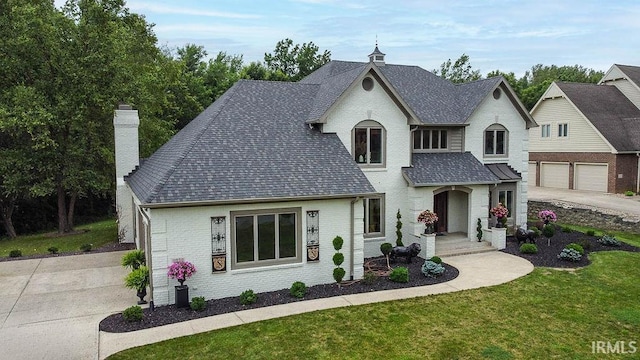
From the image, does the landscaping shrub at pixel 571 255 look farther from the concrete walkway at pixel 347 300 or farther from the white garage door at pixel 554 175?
the white garage door at pixel 554 175

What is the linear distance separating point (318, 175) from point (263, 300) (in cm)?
443

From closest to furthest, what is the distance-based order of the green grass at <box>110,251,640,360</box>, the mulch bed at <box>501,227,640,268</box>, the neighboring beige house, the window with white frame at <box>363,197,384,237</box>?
the green grass at <box>110,251,640,360</box>, the mulch bed at <box>501,227,640,268</box>, the window with white frame at <box>363,197,384,237</box>, the neighboring beige house

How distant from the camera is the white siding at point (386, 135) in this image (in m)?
17.3

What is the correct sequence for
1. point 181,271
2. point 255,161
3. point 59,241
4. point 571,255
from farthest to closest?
point 59,241 → point 571,255 → point 255,161 → point 181,271

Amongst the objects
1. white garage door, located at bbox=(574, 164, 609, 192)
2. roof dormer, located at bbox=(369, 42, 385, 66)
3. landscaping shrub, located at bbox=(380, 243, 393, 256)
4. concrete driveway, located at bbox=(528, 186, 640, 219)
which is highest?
roof dormer, located at bbox=(369, 42, 385, 66)

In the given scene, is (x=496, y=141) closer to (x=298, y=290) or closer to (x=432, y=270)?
(x=432, y=270)

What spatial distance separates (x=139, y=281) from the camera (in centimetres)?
1220

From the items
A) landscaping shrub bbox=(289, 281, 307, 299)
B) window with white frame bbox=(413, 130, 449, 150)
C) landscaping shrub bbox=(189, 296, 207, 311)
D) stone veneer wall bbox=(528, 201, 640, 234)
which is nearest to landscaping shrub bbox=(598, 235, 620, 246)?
stone veneer wall bbox=(528, 201, 640, 234)

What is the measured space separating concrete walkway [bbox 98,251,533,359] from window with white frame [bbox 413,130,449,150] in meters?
5.63

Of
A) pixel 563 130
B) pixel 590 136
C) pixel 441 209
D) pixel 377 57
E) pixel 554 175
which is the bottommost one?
pixel 441 209

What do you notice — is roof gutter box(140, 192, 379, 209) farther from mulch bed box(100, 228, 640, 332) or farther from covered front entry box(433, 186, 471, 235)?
covered front entry box(433, 186, 471, 235)

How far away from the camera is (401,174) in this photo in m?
18.7

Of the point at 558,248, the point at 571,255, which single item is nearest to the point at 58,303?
the point at 571,255

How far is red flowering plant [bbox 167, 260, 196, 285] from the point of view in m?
11.8
